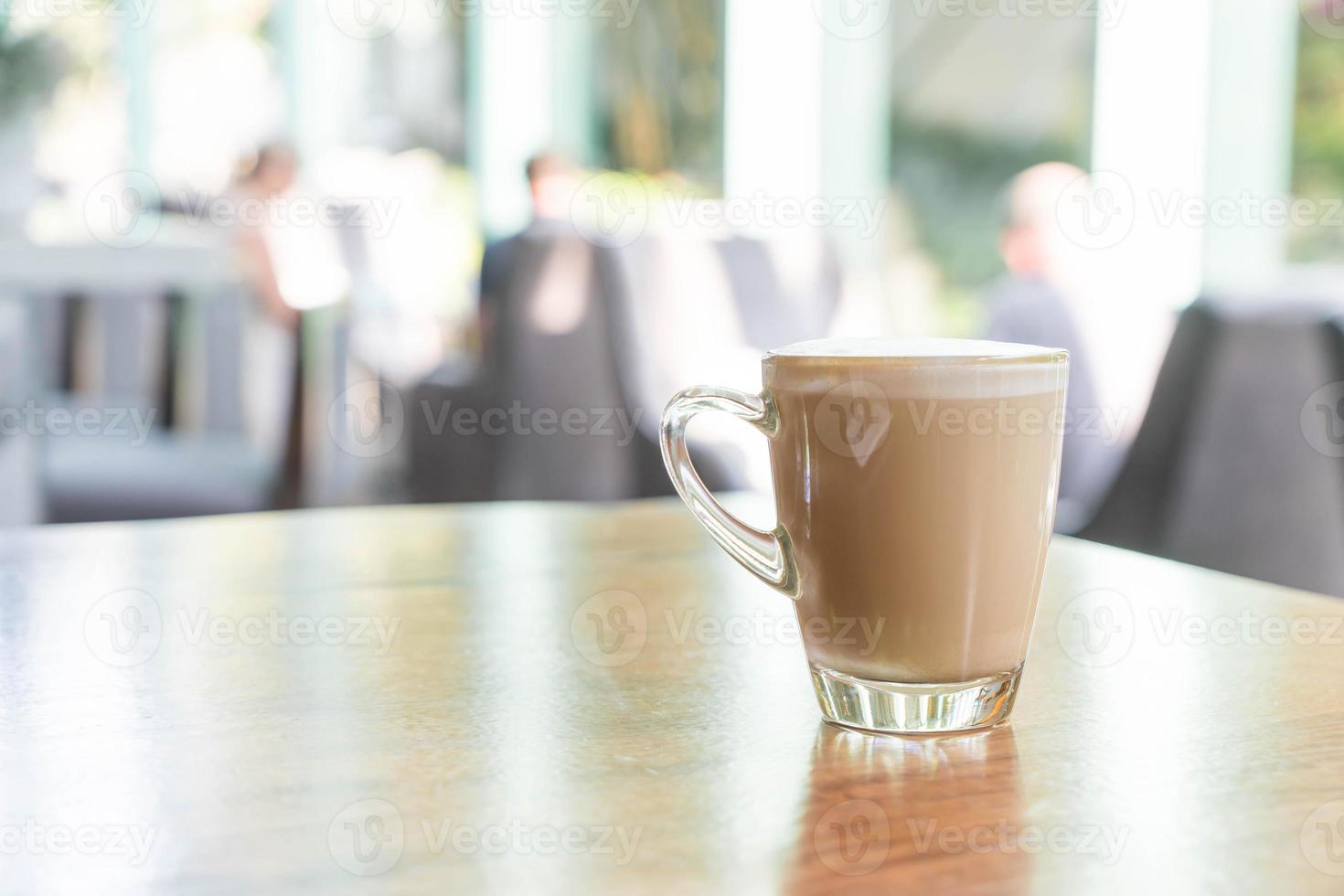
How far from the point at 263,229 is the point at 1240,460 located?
2.65m

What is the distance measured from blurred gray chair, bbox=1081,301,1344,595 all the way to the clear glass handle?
1297mm

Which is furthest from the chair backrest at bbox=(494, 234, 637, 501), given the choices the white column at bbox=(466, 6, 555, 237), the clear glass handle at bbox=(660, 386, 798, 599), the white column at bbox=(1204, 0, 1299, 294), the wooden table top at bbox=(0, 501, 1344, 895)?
the white column at bbox=(466, 6, 555, 237)

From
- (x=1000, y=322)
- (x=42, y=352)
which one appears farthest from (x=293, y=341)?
(x=1000, y=322)

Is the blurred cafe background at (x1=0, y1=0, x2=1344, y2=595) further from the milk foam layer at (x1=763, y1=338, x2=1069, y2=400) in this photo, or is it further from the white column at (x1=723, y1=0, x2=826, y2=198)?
the milk foam layer at (x1=763, y1=338, x2=1069, y2=400)

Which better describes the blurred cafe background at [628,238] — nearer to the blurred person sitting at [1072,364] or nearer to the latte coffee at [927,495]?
the blurred person sitting at [1072,364]

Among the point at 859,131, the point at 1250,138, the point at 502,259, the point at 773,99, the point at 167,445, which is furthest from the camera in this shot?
the point at 773,99

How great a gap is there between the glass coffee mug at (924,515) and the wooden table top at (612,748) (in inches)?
0.7

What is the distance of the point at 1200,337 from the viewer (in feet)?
5.66

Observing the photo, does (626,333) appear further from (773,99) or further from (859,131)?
(773,99)

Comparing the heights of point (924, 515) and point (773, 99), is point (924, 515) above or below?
below

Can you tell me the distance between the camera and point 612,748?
0.39 metres

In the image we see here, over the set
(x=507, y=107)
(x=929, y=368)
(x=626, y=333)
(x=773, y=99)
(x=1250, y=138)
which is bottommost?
(x=626, y=333)

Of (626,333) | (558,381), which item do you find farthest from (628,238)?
(558,381)

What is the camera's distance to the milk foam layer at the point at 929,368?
1.28ft
